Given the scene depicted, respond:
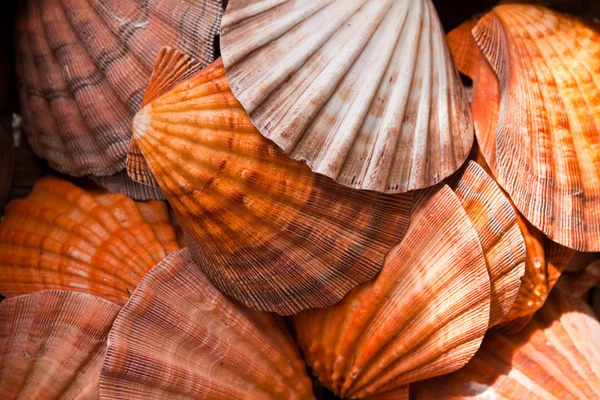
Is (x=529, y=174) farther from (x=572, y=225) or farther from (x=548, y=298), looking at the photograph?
(x=548, y=298)

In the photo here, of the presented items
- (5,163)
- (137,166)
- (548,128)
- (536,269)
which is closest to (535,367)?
(536,269)

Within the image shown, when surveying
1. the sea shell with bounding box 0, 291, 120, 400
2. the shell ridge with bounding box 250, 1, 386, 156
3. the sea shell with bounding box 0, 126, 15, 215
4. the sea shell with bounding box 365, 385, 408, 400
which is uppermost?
the shell ridge with bounding box 250, 1, 386, 156

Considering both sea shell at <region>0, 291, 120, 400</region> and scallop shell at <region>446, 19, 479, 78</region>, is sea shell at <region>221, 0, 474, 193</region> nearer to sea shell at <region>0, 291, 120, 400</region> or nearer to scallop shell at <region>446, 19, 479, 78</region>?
scallop shell at <region>446, 19, 479, 78</region>

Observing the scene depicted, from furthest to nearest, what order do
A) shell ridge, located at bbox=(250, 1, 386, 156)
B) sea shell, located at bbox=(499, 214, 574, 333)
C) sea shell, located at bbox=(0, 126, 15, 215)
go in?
sea shell, located at bbox=(0, 126, 15, 215) < sea shell, located at bbox=(499, 214, 574, 333) < shell ridge, located at bbox=(250, 1, 386, 156)

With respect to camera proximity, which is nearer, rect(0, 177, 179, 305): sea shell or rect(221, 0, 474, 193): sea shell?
rect(221, 0, 474, 193): sea shell

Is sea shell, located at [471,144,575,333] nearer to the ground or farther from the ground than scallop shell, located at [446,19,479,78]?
nearer to the ground

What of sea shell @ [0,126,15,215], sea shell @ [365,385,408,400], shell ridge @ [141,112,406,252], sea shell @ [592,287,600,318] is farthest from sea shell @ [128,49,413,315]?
sea shell @ [592,287,600,318]

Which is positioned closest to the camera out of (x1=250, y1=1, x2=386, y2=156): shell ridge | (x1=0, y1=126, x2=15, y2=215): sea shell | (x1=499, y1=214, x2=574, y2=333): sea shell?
(x1=250, y1=1, x2=386, y2=156): shell ridge
